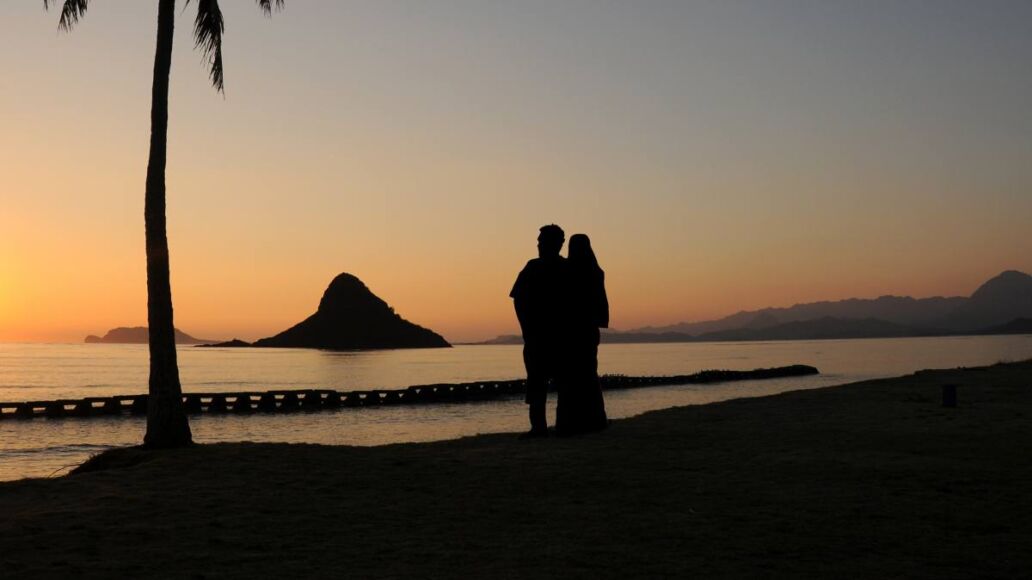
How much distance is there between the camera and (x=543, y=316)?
1481 cm

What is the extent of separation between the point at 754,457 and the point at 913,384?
20.1 meters

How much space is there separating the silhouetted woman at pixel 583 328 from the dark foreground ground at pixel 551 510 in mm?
594

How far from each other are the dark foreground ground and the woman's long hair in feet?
9.51

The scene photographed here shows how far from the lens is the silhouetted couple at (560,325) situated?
14.7 meters

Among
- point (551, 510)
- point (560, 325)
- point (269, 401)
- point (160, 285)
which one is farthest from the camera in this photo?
point (269, 401)

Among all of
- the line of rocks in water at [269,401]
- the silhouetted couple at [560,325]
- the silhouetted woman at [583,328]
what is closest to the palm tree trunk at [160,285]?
the silhouetted couple at [560,325]

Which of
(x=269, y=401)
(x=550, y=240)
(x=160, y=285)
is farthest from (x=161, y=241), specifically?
(x=269, y=401)

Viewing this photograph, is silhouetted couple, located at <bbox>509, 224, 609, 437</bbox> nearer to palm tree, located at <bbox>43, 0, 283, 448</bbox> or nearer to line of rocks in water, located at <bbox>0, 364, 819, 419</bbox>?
palm tree, located at <bbox>43, 0, 283, 448</bbox>

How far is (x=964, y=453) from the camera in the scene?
12312mm

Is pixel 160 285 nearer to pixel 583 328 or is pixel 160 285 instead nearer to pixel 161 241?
pixel 161 241

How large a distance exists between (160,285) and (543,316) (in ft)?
24.1

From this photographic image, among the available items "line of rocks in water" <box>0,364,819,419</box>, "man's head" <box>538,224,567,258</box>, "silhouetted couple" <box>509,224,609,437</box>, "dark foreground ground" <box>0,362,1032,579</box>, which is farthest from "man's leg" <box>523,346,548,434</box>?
"line of rocks in water" <box>0,364,819,419</box>

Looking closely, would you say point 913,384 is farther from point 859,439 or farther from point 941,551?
point 941,551

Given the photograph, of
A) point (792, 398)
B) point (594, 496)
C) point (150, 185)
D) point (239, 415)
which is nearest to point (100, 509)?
point (594, 496)
